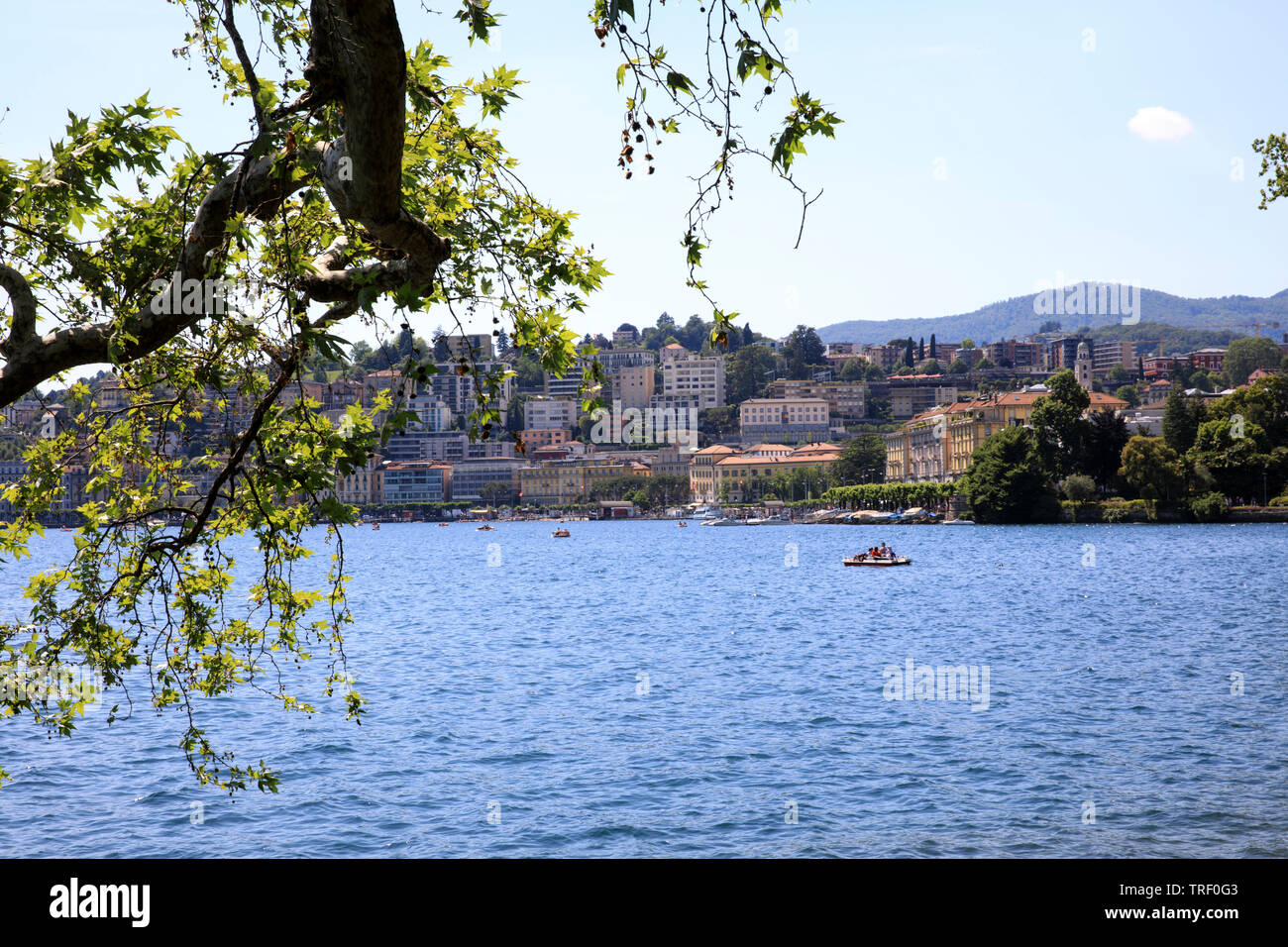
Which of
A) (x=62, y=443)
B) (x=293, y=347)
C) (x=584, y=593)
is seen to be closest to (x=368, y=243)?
(x=293, y=347)

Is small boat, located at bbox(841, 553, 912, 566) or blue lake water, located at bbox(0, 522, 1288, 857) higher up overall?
blue lake water, located at bbox(0, 522, 1288, 857)

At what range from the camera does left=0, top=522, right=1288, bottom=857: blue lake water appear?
13695 millimetres

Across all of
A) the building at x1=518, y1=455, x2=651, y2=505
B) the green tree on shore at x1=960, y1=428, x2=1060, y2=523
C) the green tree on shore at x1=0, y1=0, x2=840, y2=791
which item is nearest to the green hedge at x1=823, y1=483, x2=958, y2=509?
the green tree on shore at x1=960, y1=428, x2=1060, y2=523

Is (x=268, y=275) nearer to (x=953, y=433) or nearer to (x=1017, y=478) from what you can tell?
(x=1017, y=478)

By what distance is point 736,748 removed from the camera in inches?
727

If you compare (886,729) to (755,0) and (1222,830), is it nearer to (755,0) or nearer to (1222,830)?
(1222,830)

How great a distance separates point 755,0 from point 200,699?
23.3m

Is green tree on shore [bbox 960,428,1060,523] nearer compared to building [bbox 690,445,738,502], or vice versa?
green tree on shore [bbox 960,428,1060,523]

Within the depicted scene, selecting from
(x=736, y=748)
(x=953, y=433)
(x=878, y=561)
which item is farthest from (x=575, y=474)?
(x=736, y=748)

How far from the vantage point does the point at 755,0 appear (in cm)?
420

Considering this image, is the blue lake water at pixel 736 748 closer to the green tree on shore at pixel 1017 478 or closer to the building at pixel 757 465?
the green tree on shore at pixel 1017 478

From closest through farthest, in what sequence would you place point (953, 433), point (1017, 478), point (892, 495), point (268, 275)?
point (268, 275)
point (1017, 478)
point (892, 495)
point (953, 433)

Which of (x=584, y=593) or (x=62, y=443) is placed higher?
(x=62, y=443)

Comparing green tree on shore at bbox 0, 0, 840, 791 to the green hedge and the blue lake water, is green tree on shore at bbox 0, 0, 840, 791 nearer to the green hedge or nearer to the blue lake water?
the blue lake water
